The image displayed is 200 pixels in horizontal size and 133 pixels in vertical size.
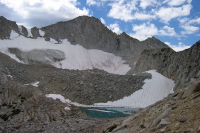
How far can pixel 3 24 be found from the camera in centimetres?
11212

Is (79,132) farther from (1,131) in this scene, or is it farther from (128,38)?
(128,38)

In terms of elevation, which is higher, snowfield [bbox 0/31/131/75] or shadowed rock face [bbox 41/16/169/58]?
shadowed rock face [bbox 41/16/169/58]

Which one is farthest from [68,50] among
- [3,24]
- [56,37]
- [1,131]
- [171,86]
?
[1,131]

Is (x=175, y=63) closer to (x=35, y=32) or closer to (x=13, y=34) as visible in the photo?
(x=35, y=32)

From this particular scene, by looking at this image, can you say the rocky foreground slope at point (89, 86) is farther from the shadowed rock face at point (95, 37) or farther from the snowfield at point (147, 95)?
the snowfield at point (147, 95)

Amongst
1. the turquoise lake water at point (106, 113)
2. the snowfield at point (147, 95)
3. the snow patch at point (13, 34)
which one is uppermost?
the snow patch at point (13, 34)

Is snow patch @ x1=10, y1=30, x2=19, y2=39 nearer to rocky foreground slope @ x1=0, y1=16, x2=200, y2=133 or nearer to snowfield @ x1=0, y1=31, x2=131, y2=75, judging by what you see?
snowfield @ x1=0, y1=31, x2=131, y2=75

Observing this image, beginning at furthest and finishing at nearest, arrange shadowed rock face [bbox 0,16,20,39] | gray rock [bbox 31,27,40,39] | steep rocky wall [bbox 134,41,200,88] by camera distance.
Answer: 1. gray rock [bbox 31,27,40,39]
2. shadowed rock face [bbox 0,16,20,39]
3. steep rocky wall [bbox 134,41,200,88]

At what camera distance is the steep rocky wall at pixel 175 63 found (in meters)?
71.1

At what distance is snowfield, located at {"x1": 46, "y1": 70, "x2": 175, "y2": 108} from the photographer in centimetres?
6197

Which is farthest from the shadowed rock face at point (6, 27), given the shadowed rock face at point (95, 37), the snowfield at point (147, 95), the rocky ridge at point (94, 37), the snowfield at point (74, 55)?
the snowfield at point (147, 95)

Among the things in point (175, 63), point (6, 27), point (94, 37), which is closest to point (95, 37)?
point (94, 37)

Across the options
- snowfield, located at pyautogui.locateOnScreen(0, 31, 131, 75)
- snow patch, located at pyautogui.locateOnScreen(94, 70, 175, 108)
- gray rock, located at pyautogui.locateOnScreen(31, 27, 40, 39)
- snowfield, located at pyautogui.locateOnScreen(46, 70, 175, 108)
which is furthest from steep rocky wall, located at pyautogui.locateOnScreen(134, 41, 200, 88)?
gray rock, located at pyautogui.locateOnScreen(31, 27, 40, 39)

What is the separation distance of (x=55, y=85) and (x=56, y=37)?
206 feet
